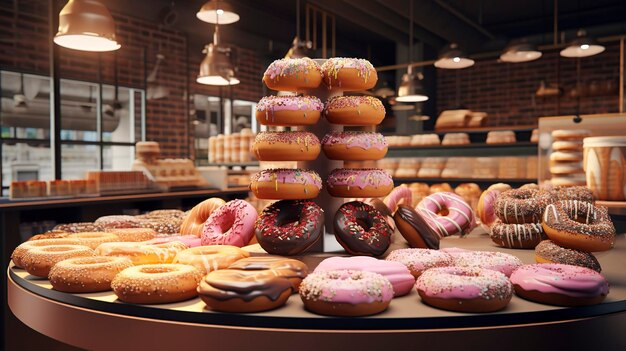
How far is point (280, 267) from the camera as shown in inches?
48.8

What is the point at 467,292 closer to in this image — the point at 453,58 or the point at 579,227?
the point at 579,227

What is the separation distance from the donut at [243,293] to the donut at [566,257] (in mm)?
768

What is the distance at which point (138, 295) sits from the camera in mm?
1147

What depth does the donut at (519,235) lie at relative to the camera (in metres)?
1.77

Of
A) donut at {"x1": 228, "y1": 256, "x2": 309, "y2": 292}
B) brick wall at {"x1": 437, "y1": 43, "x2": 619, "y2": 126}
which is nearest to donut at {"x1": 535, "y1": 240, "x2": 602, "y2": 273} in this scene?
donut at {"x1": 228, "y1": 256, "x2": 309, "y2": 292}

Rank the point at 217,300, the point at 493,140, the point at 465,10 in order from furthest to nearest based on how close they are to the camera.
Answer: the point at 465,10 < the point at 493,140 < the point at 217,300

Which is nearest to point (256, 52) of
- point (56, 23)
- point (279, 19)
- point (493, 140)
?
point (279, 19)

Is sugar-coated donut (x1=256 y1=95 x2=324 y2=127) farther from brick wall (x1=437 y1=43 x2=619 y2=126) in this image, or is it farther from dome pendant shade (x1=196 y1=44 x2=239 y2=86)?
brick wall (x1=437 y1=43 x2=619 y2=126)

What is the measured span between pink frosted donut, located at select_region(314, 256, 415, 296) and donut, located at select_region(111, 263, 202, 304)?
1.03 ft

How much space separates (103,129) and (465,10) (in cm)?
559

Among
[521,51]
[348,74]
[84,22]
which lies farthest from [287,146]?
[521,51]

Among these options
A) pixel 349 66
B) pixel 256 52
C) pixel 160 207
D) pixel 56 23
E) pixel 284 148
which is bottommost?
pixel 160 207

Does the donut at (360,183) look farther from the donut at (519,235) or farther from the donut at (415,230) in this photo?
the donut at (519,235)

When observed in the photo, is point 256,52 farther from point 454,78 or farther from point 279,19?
point 454,78
